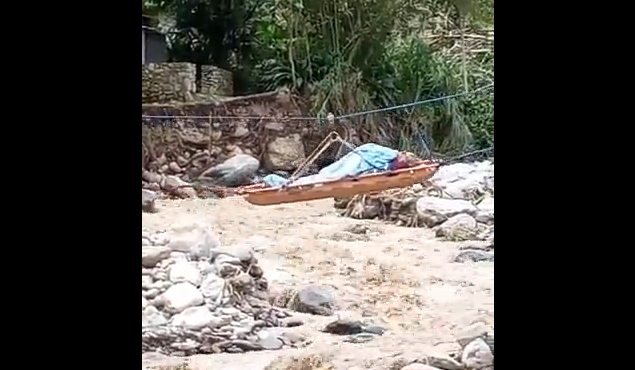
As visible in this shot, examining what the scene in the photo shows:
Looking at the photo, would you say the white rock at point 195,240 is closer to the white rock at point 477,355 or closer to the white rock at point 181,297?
the white rock at point 181,297

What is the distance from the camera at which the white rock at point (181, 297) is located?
93.3 inches

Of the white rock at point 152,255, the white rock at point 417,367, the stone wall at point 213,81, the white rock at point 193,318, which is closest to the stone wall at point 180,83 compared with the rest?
the stone wall at point 213,81

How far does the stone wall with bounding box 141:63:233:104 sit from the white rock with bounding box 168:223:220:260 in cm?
44

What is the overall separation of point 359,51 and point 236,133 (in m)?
0.52

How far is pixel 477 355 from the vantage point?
7.83 feet

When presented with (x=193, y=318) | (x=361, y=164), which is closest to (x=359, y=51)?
(x=361, y=164)

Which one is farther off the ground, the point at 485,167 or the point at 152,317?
the point at 485,167

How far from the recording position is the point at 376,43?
244cm

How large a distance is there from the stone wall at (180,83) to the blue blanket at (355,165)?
36 cm

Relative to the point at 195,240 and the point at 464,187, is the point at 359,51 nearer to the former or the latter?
the point at 464,187

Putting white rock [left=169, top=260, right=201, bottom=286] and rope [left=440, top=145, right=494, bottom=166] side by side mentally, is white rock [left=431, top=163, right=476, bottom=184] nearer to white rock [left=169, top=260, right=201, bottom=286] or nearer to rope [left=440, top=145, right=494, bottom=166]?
rope [left=440, top=145, right=494, bottom=166]

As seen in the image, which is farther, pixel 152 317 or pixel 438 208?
pixel 438 208
